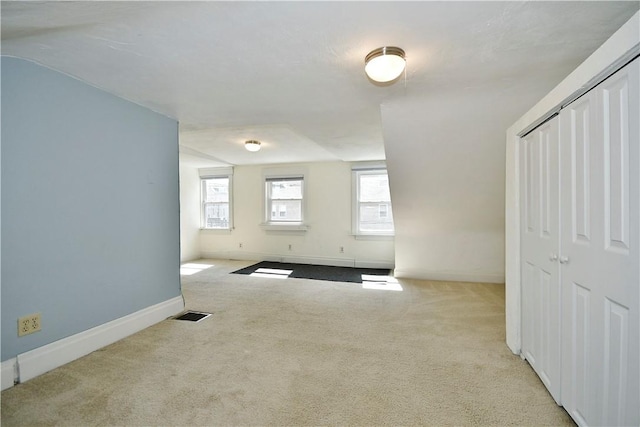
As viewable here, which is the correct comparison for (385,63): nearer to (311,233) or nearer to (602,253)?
(602,253)

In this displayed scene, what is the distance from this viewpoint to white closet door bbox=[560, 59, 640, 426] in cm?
107

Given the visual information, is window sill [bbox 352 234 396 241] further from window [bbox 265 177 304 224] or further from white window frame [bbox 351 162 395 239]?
window [bbox 265 177 304 224]

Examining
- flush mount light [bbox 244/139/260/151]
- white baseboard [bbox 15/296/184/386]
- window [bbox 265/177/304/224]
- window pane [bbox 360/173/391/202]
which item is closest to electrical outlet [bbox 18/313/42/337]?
white baseboard [bbox 15/296/184/386]

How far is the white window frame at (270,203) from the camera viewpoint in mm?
5906

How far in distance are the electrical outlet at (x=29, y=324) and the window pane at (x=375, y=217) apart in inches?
178

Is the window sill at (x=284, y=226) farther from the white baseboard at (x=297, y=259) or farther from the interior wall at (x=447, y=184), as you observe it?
the interior wall at (x=447, y=184)

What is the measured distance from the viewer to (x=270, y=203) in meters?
6.20

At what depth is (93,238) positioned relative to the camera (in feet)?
7.54

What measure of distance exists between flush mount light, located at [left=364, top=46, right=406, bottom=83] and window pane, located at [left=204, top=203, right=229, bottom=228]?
536cm


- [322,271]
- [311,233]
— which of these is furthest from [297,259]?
[322,271]

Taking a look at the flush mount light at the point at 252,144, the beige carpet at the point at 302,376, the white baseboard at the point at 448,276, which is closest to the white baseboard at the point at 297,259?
the white baseboard at the point at 448,276

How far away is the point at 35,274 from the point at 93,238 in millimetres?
422

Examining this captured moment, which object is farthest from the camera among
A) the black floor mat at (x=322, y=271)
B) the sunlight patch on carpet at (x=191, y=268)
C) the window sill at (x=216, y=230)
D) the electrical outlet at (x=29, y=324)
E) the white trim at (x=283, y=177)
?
the window sill at (x=216, y=230)

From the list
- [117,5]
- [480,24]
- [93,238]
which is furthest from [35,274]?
[480,24]
